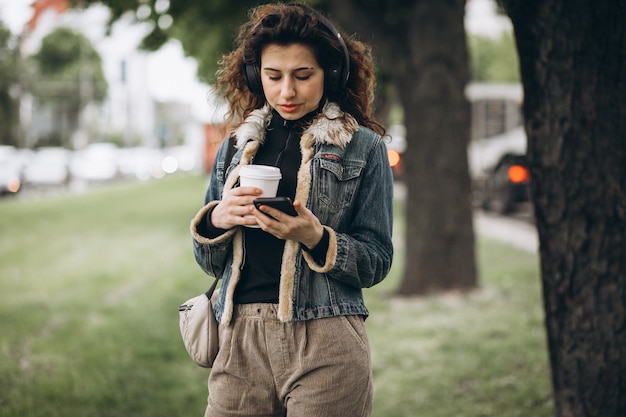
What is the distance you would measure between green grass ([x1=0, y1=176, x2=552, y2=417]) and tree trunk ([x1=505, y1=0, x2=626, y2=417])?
1.28 metres

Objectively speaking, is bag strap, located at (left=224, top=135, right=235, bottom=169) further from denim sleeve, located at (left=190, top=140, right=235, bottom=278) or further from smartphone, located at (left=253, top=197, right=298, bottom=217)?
smartphone, located at (left=253, top=197, right=298, bottom=217)

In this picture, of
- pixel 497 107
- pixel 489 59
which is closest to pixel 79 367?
pixel 497 107

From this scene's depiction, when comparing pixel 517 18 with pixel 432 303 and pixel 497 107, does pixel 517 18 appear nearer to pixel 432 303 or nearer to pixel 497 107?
pixel 432 303

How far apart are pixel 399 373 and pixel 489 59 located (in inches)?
1531

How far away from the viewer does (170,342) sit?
621cm

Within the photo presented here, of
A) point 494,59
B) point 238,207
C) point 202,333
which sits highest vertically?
point 494,59

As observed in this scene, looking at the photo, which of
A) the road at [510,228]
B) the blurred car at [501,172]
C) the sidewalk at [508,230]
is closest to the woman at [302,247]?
the road at [510,228]

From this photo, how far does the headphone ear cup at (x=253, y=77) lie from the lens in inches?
89.4

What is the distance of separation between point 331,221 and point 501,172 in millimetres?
13475

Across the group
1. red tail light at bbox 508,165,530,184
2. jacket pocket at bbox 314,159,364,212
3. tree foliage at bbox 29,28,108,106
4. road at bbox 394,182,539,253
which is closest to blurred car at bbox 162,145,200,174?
tree foliage at bbox 29,28,108,106

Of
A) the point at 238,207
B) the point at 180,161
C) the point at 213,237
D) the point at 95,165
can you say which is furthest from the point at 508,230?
the point at 180,161

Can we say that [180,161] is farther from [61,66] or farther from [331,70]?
[331,70]

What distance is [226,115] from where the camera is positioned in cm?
249

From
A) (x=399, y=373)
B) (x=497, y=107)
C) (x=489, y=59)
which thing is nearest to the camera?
(x=399, y=373)
